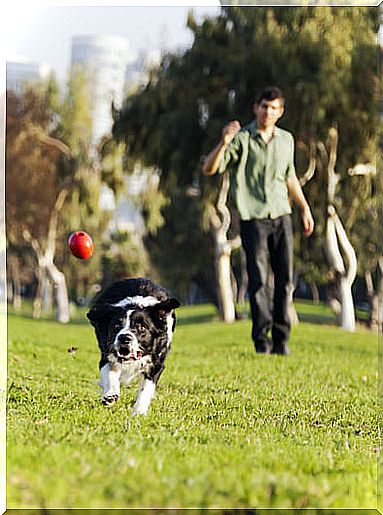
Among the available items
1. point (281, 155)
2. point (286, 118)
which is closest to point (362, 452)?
point (281, 155)

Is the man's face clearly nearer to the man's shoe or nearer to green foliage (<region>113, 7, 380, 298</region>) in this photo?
the man's shoe

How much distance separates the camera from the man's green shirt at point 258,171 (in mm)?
7980

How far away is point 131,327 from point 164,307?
27 cm

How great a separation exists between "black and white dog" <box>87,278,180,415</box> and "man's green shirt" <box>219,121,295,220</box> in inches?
112

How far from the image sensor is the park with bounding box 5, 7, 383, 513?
322cm

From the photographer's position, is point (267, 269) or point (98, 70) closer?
point (267, 269)

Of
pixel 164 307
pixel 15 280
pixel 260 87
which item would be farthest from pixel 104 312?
pixel 15 280

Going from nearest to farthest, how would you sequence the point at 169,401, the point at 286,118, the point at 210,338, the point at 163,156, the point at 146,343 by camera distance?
1. the point at 146,343
2. the point at 169,401
3. the point at 210,338
4. the point at 286,118
5. the point at 163,156

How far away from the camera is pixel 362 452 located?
4.05m

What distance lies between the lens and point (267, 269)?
8242mm

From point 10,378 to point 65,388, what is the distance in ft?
2.35

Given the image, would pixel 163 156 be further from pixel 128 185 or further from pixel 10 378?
pixel 10 378

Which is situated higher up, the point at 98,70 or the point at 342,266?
the point at 98,70

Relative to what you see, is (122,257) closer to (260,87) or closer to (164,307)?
(260,87)
